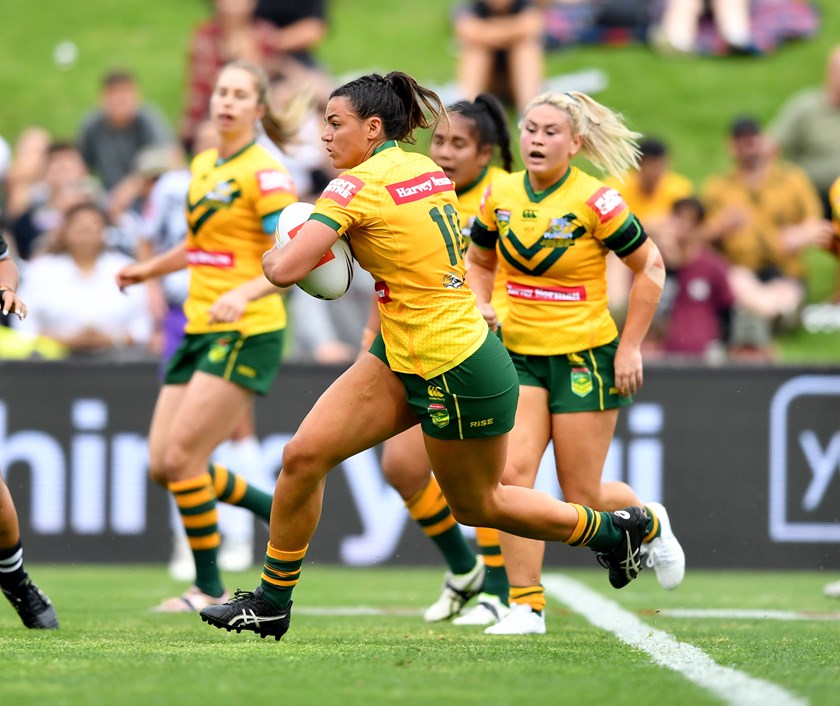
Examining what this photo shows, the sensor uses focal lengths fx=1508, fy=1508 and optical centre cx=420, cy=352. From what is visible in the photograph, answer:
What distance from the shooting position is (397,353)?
5766 mm

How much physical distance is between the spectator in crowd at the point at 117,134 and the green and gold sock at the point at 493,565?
26.4 feet

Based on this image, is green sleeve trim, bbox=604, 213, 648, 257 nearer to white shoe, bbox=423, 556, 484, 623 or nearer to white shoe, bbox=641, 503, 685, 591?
white shoe, bbox=641, 503, 685, 591

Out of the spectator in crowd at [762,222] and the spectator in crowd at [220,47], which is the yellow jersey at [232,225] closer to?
the spectator in crowd at [762,222]

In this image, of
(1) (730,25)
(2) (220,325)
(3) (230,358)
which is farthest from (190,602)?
(1) (730,25)

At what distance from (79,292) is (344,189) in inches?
275

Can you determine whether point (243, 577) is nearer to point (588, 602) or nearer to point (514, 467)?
point (588, 602)

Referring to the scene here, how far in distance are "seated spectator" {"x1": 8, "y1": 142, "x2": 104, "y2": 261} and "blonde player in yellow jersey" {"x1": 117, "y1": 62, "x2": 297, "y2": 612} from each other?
5.68 metres

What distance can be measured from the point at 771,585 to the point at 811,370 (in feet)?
5.72

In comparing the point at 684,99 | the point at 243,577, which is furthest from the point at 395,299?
the point at 684,99

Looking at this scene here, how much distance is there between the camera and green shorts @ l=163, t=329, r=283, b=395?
776 cm

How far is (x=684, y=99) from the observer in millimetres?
18047

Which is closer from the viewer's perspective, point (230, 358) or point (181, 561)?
point (230, 358)

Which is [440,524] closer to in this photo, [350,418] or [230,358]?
[230,358]

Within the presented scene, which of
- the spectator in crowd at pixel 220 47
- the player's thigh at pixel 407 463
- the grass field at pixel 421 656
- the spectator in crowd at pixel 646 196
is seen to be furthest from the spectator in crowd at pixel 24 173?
the player's thigh at pixel 407 463
